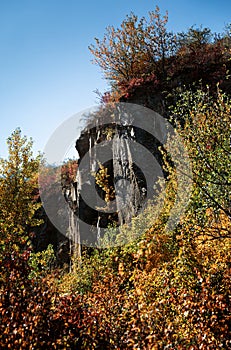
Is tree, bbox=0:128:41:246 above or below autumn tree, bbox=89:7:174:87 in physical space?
below

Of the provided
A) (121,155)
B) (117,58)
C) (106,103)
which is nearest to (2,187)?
(121,155)

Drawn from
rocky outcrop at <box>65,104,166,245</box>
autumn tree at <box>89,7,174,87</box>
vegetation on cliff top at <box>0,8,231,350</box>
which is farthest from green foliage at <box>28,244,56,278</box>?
autumn tree at <box>89,7,174,87</box>

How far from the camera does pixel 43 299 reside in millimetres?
5672

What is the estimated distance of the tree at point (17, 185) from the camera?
45.4 feet

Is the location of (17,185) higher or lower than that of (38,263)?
higher

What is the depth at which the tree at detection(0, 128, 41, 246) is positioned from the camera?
13844mm

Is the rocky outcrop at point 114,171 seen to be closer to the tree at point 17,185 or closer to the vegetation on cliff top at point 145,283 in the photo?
the vegetation on cliff top at point 145,283

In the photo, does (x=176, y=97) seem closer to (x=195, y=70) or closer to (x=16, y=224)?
(x=195, y=70)

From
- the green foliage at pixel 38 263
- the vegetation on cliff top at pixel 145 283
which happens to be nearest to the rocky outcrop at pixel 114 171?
the vegetation on cliff top at pixel 145 283

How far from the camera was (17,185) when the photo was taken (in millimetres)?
14586

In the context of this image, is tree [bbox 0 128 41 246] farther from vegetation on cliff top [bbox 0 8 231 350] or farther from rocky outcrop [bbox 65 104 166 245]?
rocky outcrop [bbox 65 104 166 245]

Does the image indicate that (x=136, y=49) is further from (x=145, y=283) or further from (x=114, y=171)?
(x=145, y=283)

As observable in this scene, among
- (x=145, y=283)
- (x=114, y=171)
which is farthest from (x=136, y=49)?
(x=145, y=283)

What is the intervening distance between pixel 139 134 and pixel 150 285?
13048mm
